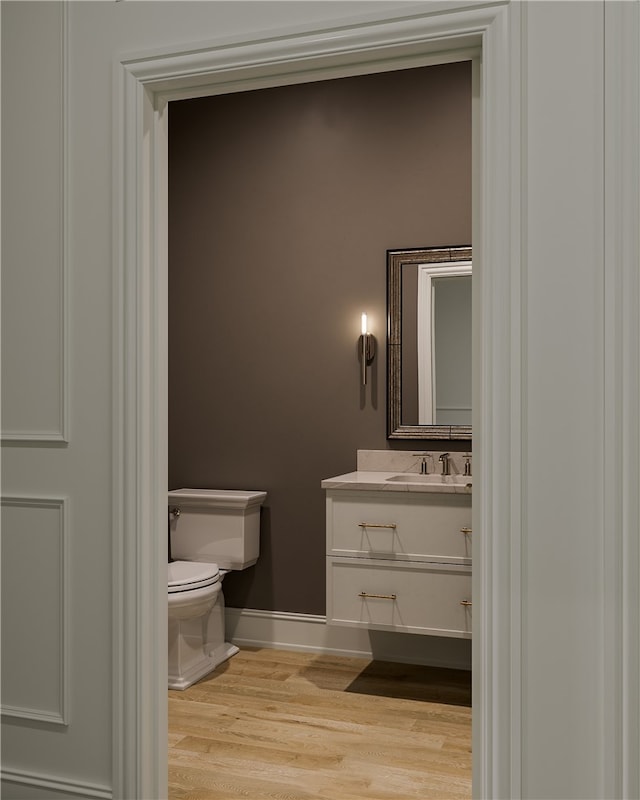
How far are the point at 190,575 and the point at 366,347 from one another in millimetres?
1380

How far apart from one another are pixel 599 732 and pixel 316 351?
2488mm

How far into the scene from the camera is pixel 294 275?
3930 millimetres

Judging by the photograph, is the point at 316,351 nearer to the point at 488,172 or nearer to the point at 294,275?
the point at 294,275

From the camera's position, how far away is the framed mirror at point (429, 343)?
11.9 ft

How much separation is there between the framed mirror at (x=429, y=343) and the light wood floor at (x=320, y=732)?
1.18m

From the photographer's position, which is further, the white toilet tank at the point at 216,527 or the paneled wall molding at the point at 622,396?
the white toilet tank at the point at 216,527

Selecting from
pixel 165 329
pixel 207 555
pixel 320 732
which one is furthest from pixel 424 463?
pixel 165 329

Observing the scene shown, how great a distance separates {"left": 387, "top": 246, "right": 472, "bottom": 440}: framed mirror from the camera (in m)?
3.62

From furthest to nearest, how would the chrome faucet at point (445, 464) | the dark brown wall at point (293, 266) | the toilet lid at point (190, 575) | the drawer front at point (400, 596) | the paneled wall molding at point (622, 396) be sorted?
1. the dark brown wall at point (293, 266)
2. the chrome faucet at point (445, 464)
3. the toilet lid at point (190, 575)
4. the drawer front at point (400, 596)
5. the paneled wall molding at point (622, 396)

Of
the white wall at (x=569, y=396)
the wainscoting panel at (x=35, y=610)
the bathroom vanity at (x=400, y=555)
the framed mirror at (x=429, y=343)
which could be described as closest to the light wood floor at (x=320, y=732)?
the bathroom vanity at (x=400, y=555)

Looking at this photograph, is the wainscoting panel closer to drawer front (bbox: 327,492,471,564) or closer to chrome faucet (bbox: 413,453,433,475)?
drawer front (bbox: 327,492,471,564)

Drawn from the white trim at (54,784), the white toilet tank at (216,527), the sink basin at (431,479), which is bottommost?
the white trim at (54,784)

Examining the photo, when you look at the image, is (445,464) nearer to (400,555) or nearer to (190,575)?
(400,555)

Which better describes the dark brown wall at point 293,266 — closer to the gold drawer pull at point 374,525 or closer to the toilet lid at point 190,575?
the toilet lid at point 190,575
